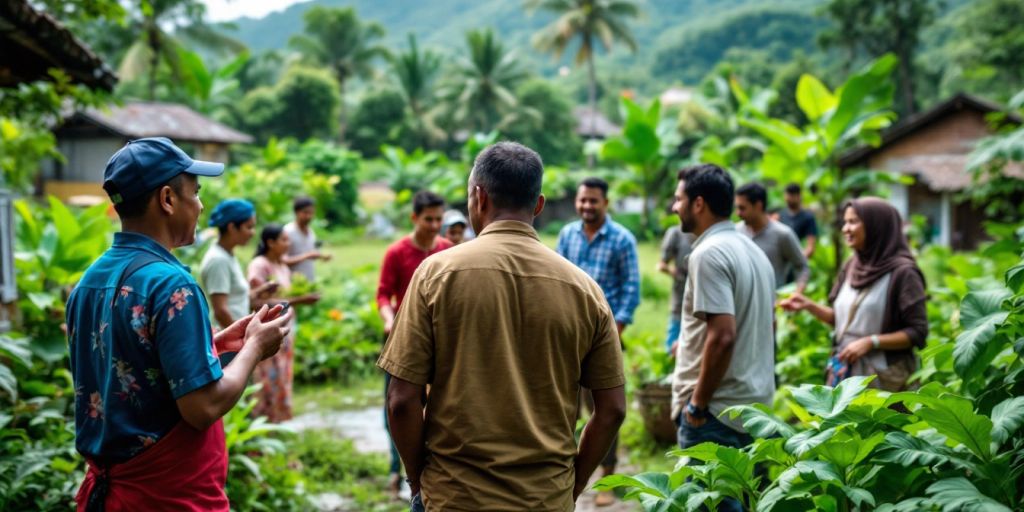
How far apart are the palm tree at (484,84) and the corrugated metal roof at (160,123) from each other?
14.0 m

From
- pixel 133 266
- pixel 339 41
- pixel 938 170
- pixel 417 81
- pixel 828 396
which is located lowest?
pixel 828 396

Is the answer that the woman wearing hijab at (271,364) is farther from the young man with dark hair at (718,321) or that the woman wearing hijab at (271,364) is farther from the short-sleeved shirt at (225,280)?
the young man with dark hair at (718,321)

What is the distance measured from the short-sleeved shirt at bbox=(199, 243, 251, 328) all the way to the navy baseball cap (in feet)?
9.60

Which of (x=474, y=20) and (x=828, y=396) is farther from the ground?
(x=474, y=20)

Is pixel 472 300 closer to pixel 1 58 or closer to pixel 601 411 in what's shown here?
pixel 601 411

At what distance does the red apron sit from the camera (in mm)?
2330

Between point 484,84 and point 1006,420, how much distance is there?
1563 inches

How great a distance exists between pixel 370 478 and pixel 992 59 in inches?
1038

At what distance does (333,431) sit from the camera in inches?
281

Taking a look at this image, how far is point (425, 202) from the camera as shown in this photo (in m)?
5.40

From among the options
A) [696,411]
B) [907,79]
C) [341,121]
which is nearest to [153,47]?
[341,121]

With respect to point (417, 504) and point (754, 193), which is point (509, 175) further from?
point (754, 193)

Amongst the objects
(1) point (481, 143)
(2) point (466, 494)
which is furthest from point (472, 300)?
(1) point (481, 143)

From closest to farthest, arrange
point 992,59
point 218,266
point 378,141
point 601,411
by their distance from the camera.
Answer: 1. point 601,411
2. point 218,266
3. point 992,59
4. point 378,141
